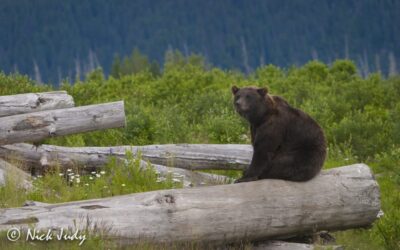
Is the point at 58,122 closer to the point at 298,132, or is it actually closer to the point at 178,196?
the point at 178,196

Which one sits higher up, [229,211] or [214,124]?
[214,124]

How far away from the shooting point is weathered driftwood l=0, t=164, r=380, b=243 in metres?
8.96

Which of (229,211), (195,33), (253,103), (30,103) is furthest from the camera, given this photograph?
(195,33)

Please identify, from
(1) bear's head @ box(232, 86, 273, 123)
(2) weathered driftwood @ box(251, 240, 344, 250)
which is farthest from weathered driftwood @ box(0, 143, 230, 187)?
(2) weathered driftwood @ box(251, 240, 344, 250)

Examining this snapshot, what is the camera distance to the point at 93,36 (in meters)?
179

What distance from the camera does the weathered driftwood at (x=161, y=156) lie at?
41.1 ft

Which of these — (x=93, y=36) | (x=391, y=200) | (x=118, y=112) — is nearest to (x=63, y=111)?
(x=118, y=112)

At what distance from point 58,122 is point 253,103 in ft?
9.63

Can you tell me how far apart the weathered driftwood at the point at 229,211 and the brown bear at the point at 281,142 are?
269 millimetres

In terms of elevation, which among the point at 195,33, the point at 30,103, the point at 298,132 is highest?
the point at 195,33

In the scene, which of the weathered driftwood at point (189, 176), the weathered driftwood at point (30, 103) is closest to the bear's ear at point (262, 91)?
the weathered driftwood at point (189, 176)

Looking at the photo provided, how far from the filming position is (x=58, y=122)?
11984 millimetres

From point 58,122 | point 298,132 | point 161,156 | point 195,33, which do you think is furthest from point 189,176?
point 195,33

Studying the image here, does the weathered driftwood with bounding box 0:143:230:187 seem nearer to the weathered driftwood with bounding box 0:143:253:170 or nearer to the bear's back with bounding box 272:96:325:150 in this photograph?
the weathered driftwood with bounding box 0:143:253:170
